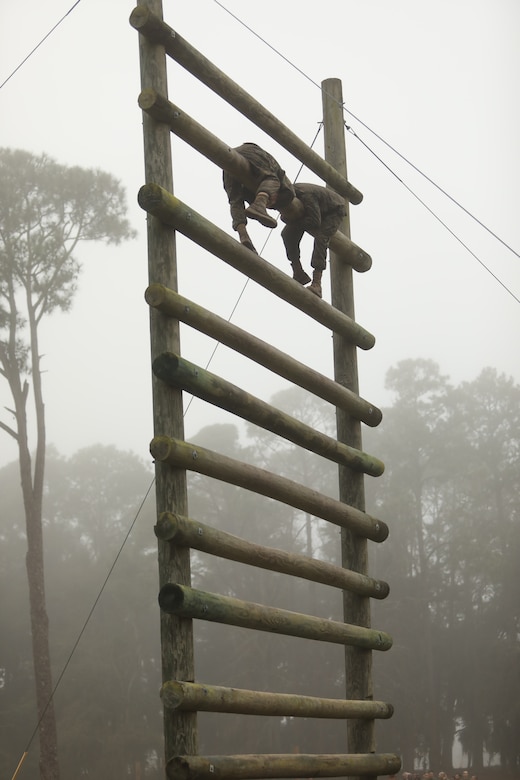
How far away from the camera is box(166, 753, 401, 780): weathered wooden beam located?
3773 mm

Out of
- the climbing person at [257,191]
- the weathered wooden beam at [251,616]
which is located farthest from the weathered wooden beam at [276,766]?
the climbing person at [257,191]

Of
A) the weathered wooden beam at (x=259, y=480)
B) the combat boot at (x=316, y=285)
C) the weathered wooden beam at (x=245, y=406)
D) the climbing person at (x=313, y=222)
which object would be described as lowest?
the weathered wooden beam at (x=259, y=480)

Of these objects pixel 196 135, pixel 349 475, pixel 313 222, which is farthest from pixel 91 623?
pixel 196 135

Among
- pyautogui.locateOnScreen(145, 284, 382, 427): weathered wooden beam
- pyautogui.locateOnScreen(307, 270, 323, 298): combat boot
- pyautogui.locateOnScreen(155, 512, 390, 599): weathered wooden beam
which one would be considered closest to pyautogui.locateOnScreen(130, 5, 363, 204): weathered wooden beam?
pyautogui.locateOnScreen(307, 270, 323, 298): combat boot

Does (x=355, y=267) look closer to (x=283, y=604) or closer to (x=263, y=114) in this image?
(x=263, y=114)

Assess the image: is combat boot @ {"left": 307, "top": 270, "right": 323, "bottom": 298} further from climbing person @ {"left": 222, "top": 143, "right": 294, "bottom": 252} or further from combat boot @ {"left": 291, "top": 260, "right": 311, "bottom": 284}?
climbing person @ {"left": 222, "top": 143, "right": 294, "bottom": 252}

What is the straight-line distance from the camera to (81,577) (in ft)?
115

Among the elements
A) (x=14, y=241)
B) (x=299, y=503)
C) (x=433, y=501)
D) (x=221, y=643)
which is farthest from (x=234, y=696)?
(x=433, y=501)

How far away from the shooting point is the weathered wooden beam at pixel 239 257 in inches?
166

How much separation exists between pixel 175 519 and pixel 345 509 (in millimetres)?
1579

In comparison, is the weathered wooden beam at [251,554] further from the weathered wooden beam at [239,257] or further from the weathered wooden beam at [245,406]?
the weathered wooden beam at [239,257]

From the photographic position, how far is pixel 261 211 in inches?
188

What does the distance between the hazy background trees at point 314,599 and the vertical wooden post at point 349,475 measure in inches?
947

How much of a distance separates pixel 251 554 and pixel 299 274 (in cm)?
174
